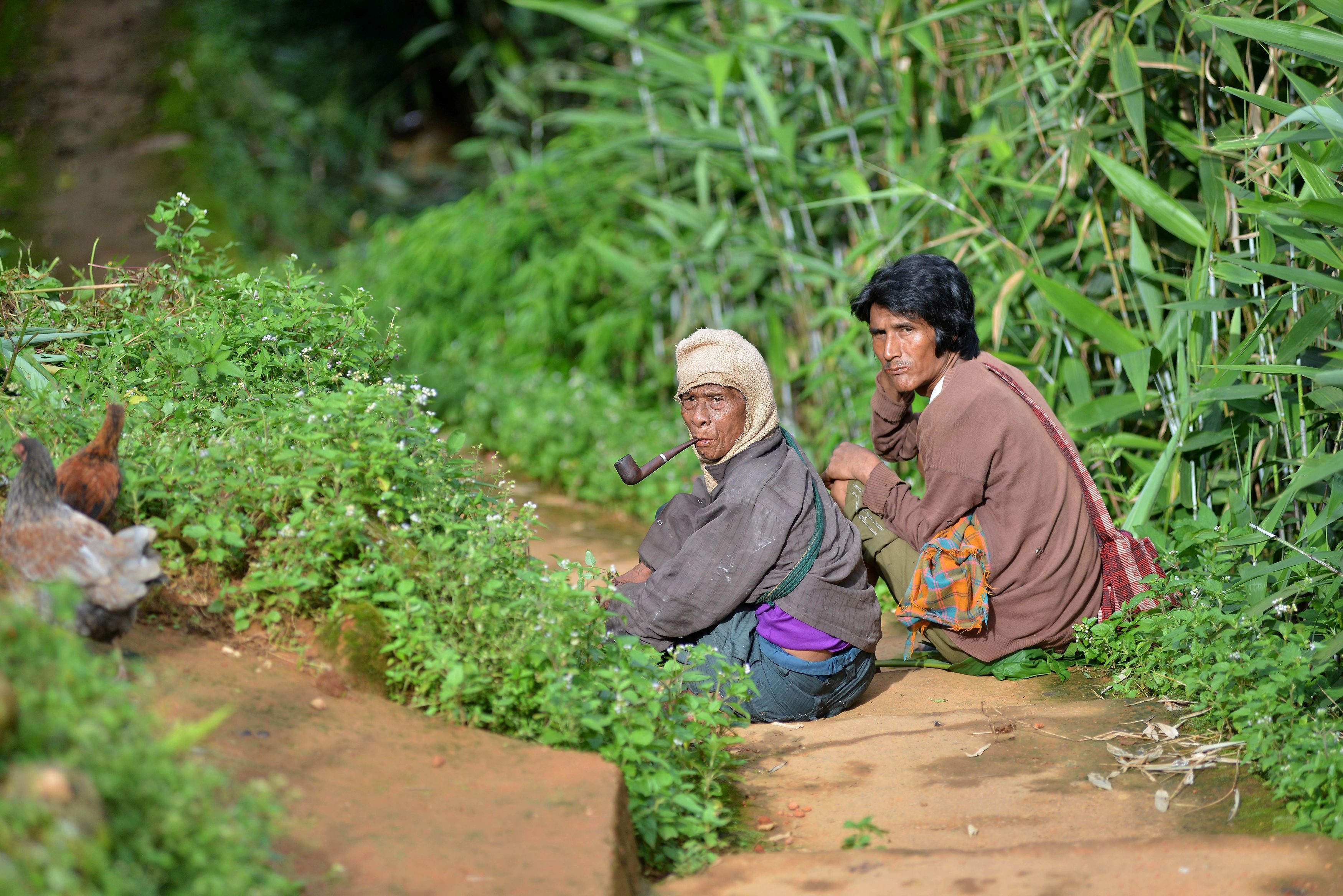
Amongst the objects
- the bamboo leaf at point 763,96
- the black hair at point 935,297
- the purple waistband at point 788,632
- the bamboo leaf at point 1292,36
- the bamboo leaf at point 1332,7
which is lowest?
the purple waistband at point 788,632

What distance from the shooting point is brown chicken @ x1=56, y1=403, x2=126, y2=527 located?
8.42 feet

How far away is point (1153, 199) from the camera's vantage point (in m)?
4.13

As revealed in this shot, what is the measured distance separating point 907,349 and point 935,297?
0.19 m

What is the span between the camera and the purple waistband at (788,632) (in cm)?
327

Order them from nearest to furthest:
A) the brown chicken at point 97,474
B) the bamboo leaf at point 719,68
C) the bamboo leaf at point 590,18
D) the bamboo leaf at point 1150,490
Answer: the brown chicken at point 97,474 < the bamboo leaf at point 1150,490 < the bamboo leaf at point 719,68 < the bamboo leaf at point 590,18

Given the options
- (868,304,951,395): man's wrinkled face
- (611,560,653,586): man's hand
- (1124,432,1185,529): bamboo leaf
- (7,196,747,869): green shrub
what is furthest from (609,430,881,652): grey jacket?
(1124,432,1185,529): bamboo leaf

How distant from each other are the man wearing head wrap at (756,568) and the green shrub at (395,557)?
21cm

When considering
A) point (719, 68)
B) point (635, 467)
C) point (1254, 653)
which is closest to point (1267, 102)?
point (1254, 653)

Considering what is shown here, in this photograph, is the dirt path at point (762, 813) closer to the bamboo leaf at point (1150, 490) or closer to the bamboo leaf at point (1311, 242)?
the bamboo leaf at point (1150, 490)

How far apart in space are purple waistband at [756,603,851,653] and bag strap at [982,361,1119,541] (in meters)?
1.00

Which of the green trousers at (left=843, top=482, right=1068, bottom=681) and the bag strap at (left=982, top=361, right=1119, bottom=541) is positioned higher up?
the bag strap at (left=982, top=361, right=1119, bottom=541)

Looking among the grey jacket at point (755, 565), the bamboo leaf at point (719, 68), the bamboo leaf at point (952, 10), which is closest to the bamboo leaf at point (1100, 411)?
the grey jacket at point (755, 565)

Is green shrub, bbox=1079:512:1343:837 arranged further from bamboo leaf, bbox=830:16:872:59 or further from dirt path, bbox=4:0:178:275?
dirt path, bbox=4:0:178:275

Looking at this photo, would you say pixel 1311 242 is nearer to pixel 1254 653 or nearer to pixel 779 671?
pixel 1254 653
